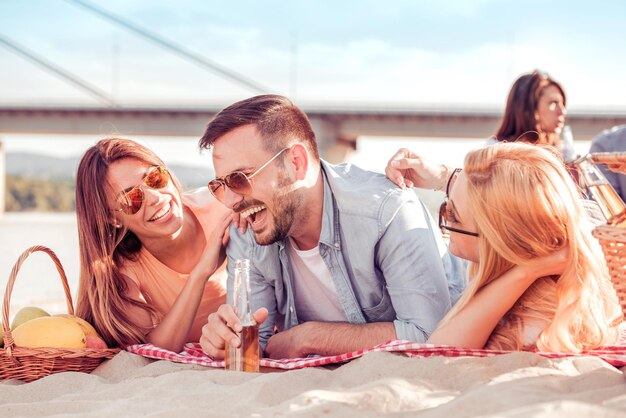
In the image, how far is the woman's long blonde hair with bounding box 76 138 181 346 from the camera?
405 centimetres

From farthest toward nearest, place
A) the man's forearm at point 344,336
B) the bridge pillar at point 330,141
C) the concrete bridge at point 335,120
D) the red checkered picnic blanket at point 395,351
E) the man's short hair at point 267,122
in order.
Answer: the bridge pillar at point 330,141 < the concrete bridge at point 335,120 < the man's short hair at point 267,122 < the man's forearm at point 344,336 < the red checkered picnic blanket at point 395,351

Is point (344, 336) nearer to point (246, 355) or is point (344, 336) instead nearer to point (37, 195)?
point (246, 355)

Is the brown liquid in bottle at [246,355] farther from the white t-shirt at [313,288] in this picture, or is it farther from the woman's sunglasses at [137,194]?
the woman's sunglasses at [137,194]

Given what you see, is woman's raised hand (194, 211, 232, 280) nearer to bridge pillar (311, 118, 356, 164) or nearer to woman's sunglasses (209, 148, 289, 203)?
woman's sunglasses (209, 148, 289, 203)

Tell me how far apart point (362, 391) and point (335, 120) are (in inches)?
1361

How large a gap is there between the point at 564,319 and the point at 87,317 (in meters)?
2.29

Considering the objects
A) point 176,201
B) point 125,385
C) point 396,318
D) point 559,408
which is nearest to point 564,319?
point 396,318

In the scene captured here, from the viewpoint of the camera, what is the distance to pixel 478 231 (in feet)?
10.6

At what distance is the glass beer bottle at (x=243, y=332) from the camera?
318 cm

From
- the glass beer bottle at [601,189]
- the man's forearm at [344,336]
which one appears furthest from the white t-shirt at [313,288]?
the glass beer bottle at [601,189]

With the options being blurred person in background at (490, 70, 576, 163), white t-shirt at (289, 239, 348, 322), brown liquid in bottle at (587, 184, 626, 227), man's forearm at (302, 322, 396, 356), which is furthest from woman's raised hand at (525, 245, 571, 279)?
blurred person in background at (490, 70, 576, 163)

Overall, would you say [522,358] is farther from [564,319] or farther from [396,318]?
[396,318]

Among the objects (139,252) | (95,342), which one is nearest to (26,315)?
(95,342)

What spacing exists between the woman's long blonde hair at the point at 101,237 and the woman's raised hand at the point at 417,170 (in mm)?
1249
